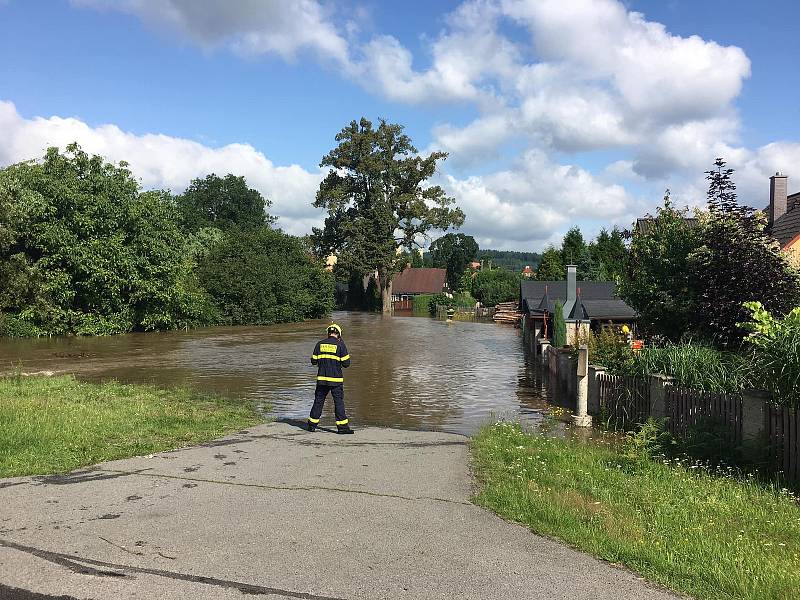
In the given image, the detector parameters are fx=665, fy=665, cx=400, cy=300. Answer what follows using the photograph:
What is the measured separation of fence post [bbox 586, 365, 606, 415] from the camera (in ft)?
44.7

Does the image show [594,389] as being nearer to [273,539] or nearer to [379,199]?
[273,539]

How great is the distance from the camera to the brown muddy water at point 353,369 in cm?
1508

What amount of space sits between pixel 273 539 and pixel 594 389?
386 inches

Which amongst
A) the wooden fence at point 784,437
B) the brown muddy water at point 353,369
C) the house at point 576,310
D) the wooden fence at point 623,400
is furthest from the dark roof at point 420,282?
the wooden fence at point 784,437

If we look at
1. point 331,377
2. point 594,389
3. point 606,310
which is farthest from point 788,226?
point 331,377

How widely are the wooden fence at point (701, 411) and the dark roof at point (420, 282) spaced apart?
79.9 meters

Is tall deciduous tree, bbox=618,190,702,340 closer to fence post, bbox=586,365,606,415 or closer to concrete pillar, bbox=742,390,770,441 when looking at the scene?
fence post, bbox=586,365,606,415

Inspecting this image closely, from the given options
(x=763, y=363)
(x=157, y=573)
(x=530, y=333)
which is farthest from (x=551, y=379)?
(x=157, y=573)

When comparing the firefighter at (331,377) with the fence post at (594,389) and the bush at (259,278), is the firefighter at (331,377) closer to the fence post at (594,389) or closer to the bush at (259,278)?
the fence post at (594,389)

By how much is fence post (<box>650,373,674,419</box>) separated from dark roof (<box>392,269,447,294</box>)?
79.0 meters

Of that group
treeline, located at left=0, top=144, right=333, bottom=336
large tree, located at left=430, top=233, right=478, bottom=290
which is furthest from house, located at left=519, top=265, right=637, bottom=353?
large tree, located at left=430, top=233, right=478, bottom=290

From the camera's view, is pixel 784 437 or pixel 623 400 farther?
pixel 623 400

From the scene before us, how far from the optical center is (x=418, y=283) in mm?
93000

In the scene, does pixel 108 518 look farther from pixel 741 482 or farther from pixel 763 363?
pixel 763 363
